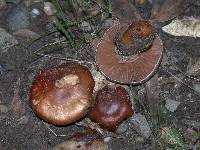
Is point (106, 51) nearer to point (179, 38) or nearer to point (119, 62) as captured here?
point (119, 62)

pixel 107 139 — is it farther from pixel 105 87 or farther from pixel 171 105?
pixel 171 105

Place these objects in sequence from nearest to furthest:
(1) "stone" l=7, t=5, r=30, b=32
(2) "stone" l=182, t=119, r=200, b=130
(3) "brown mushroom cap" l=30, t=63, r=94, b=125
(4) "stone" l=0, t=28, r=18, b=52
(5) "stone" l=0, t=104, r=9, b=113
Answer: (3) "brown mushroom cap" l=30, t=63, r=94, b=125 → (2) "stone" l=182, t=119, r=200, b=130 → (5) "stone" l=0, t=104, r=9, b=113 → (4) "stone" l=0, t=28, r=18, b=52 → (1) "stone" l=7, t=5, r=30, b=32

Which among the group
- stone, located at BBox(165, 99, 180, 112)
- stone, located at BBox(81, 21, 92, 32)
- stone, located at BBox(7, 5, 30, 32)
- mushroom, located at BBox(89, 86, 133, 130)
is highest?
stone, located at BBox(7, 5, 30, 32)

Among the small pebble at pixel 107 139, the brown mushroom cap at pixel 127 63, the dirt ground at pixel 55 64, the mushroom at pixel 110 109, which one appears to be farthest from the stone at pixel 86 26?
the small pebble at pixel 107 139

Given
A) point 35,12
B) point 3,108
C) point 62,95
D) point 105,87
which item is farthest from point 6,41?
point 105,87

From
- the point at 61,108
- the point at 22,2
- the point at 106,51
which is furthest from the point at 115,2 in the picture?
the point at 61,108

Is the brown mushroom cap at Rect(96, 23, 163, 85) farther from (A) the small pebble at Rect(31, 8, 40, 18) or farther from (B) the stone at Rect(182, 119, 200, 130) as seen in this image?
(A) the small pebble at Rect(31, 8, 40, 18)

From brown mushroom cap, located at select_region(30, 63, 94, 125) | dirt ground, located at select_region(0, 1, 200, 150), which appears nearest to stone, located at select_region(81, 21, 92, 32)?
dirt ground, located at select_region(0, 1, 200, 150)

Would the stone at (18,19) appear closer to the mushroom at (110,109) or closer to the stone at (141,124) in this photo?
the mushroom at (110,109)
